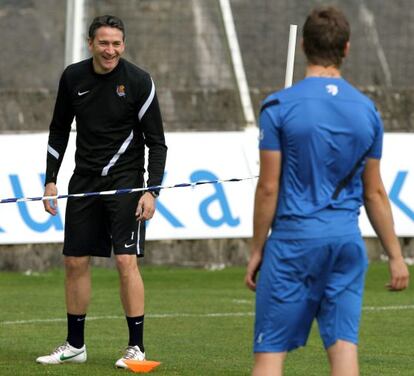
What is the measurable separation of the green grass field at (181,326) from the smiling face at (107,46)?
1756 millimetres

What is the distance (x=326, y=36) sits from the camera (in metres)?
6.52

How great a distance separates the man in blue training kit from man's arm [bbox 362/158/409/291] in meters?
0.08

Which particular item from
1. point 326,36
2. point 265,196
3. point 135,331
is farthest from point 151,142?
point 326,36

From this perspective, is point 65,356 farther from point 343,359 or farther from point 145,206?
point 343,359

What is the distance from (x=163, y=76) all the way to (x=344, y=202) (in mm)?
14245

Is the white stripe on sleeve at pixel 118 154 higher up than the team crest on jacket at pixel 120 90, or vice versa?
the team crest on jacket at pixel 120 90

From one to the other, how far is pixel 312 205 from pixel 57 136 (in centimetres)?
334

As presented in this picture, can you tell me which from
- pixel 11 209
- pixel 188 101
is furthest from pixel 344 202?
pixel 188 101

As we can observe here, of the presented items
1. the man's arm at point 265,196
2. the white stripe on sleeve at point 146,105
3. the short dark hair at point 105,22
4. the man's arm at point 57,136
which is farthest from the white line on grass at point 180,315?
the man's arm at point 265,196

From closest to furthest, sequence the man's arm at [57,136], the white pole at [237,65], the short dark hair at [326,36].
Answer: the short dark hair at [326,36] → the man's arm at [57,136] → the white pole at [237,65]

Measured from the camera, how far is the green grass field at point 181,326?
31.1ft

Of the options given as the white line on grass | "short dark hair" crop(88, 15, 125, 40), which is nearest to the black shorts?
"short dark hair" crop(88, 15, 125, 40)

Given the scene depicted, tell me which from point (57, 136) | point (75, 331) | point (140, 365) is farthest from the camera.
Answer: point (57, 136)

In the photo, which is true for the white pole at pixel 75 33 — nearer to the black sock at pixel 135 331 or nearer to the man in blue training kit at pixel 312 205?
the black sock at pixel 135 331
